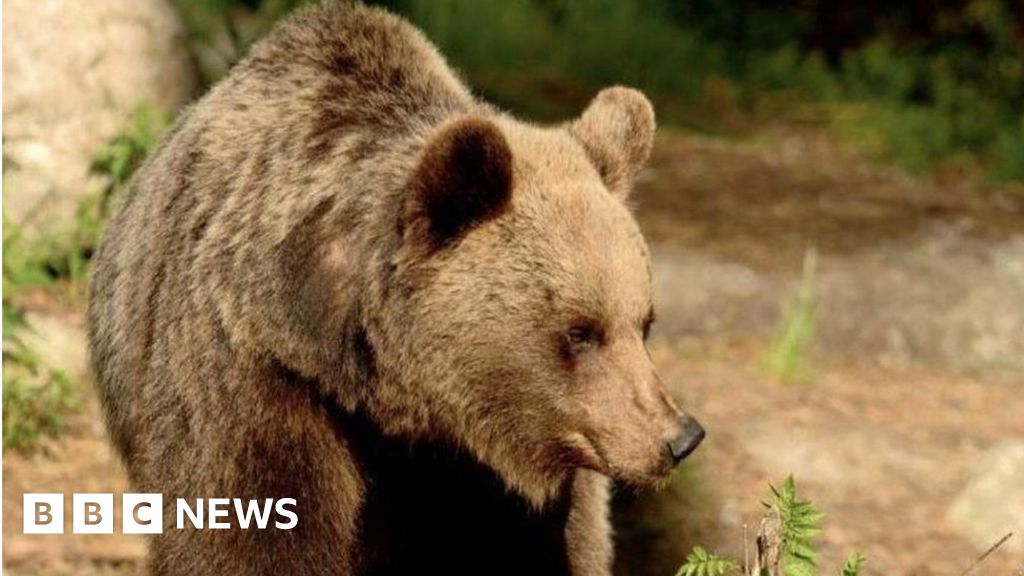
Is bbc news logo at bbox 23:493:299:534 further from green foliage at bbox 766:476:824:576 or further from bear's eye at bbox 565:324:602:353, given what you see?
green foliage at bbox 766:476:824:576

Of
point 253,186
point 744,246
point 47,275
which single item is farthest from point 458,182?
point 744,246

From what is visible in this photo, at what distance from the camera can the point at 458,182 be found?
4449 millimetres

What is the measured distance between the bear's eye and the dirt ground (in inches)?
92.2

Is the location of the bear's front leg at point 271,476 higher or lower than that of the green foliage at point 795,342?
higher

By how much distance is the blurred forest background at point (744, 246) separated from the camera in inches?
Result: 279

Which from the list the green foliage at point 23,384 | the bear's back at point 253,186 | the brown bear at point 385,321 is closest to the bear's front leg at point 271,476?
the brown bear at point 385,321

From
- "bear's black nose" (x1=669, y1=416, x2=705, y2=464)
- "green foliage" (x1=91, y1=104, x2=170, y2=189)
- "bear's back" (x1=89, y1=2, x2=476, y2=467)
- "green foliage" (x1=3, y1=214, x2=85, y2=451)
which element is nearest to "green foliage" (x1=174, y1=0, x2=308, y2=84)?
"green foliage" (x1=91, y1=104, x2=170, y2=189)

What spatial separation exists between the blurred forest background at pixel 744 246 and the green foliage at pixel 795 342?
17mm

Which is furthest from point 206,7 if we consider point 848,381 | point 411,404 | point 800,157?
point 411,404

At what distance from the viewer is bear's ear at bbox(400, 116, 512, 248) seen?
4.39 meters

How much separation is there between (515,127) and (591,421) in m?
0.79

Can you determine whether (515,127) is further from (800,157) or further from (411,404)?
(800,157)

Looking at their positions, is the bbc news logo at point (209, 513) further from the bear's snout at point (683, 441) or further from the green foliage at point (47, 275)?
the green foliage at point (47, 275)

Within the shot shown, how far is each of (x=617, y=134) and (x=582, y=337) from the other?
74cm
